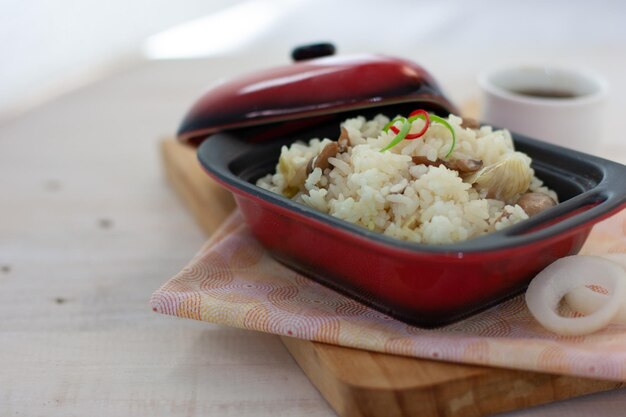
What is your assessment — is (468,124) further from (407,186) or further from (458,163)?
(407,186)

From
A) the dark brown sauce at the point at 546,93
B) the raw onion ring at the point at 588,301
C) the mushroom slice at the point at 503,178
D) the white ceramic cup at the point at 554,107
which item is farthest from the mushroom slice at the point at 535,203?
the dark brown sauce at the point at 546,93

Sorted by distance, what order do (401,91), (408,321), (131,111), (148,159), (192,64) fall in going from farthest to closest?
(192,64), (131,111), (148,159), (401,91), (408,321)

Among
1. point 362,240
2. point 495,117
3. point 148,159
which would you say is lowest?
point 148,159

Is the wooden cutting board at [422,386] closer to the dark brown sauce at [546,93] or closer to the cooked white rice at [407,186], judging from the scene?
the cooked white rice at [407,186]

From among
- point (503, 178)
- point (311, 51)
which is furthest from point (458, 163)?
point (311, 51)

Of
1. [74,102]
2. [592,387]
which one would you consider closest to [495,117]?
[592,387]

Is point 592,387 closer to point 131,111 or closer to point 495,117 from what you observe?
point 495,117

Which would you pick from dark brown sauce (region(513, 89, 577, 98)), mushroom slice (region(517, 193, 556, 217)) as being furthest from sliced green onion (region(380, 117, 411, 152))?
dark brown sauce (region(513, 89, 577, 98))
